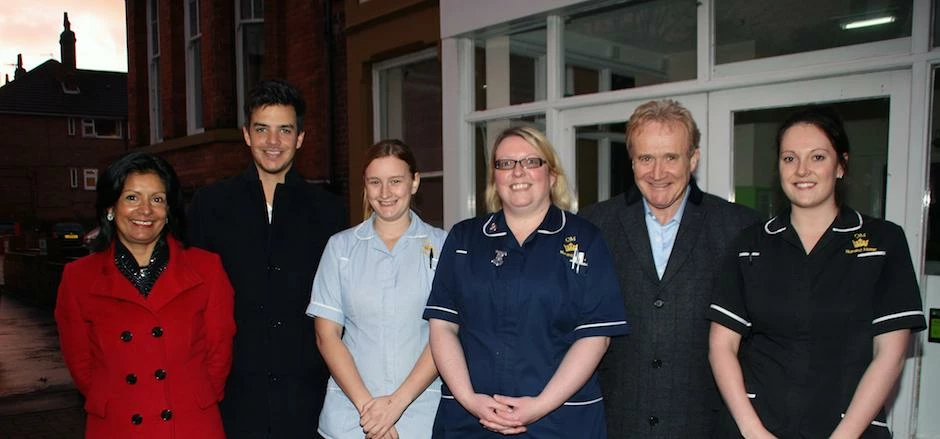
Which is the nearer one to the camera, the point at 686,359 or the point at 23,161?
the point at 686,359

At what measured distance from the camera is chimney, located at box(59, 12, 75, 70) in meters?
38.8

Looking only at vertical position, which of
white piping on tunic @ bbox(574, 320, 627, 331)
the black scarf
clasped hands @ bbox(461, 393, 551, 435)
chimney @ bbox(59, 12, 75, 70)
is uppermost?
chimney @ bbox(59, 12, 75, 70)

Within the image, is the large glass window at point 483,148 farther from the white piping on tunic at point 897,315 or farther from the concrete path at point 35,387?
the white piping on tunic at point 897,315

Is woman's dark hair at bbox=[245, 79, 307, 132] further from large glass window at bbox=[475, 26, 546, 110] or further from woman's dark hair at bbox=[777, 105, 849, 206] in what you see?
large glass window at bbox=[475, 26, 546, 110]

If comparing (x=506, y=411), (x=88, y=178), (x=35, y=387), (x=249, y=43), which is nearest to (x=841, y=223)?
(x=506, y=411)

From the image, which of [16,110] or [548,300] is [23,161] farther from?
[548,300]

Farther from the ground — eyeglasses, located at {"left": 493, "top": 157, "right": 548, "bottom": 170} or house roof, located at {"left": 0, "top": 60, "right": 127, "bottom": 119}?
house roof, located at {"left": 0, "top": 60, "right": 127, "bottom": 119}

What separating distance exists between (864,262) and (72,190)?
41883 mm

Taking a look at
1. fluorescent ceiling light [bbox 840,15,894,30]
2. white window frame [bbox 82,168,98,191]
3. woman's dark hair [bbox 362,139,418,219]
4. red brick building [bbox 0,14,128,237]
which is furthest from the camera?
white window frame [bbox 82,168,98,191]

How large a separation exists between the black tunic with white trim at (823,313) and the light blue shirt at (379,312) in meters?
1.26

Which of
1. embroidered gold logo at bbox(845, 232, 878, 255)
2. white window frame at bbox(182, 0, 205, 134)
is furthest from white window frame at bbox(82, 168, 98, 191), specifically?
embroidered gold logo at bbox(845, 232, 878, 255)

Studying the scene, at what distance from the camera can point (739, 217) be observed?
2.76 metres

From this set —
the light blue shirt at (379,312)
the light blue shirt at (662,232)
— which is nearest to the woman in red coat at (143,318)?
the light blue shirt at (379,312)

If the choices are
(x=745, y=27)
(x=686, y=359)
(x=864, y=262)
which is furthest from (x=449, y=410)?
(x=745, y=27)
